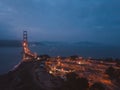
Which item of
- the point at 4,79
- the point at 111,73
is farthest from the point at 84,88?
the point at 4,79

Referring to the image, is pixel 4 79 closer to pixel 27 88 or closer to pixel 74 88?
pixel 27 88

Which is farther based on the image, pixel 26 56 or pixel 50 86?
pixel 26 56

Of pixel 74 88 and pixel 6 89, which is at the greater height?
pixel 74 88

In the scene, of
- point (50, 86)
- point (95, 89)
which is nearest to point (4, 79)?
point (50, 86)

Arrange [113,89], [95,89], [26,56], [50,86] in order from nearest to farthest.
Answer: [95,89] → [113,89] → [50,86] → [26,56]

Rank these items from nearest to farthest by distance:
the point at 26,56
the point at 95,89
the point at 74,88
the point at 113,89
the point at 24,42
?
the point at 95,89 → the point at 74,88 → the point at 113,89 → the point at 26,56 → the point at 24,42

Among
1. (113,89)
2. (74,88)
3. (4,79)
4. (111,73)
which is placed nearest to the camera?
(74,88)

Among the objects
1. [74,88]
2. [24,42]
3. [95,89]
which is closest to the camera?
[95,89]

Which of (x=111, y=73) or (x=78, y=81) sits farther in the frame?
(x=111, y=73)

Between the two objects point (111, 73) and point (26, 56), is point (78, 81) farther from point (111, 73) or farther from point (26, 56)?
point (26, 56)
